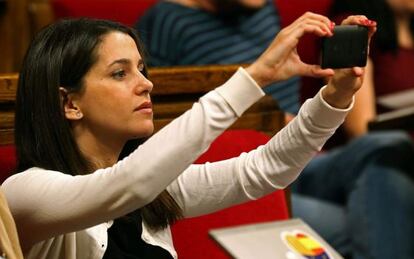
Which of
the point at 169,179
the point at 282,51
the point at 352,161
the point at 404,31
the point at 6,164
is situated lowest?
the point at 352,161

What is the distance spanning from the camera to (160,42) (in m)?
2.18

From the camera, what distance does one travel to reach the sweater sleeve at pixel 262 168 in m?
1.26

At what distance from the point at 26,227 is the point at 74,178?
95 millimetres

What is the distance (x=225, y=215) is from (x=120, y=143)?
337mm

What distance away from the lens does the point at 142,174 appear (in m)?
1.07

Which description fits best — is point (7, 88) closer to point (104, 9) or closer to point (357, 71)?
point (357, 71)

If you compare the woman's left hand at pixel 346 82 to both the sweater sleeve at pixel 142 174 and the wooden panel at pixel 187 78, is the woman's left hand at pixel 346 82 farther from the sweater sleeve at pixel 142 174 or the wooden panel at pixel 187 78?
the wooden panel at pixel 187 78

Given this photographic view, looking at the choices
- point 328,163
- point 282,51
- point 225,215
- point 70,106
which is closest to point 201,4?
point 328,163

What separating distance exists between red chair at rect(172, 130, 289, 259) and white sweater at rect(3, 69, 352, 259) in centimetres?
11

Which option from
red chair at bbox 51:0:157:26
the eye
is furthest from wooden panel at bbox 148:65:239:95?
red chair at bbox 51:0:157:26

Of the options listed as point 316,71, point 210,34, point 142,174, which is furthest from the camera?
point 210,34

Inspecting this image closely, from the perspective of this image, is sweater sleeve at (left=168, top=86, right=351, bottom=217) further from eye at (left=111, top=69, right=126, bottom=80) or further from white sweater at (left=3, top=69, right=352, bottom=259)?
eye at (left=111, top=69, right=126, bottom=80)

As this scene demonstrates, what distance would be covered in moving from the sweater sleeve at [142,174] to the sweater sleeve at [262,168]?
0.60 feet

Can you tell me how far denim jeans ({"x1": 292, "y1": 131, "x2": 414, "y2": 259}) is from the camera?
2131 mm
